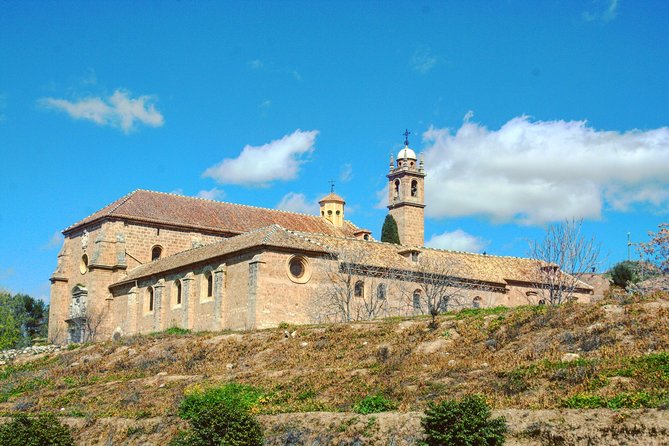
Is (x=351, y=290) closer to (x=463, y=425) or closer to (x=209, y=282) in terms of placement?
(x=209, y=282)

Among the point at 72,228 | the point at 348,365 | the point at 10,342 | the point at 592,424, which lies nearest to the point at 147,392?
the point at 348,365

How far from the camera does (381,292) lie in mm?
44875

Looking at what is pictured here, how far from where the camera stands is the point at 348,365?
2369 cm

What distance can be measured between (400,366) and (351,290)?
2057 centimetres

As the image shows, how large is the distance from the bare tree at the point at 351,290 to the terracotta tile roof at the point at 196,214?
12975mm

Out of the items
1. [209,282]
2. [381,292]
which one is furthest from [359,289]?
[209,282]

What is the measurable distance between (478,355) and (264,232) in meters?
21.3

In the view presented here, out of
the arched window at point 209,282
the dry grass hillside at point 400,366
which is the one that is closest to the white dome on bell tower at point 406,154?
the arched window at point 209,282

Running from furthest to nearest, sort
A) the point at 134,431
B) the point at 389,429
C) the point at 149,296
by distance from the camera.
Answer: the point at 149,296
the point at 134,431
the point at 389,429

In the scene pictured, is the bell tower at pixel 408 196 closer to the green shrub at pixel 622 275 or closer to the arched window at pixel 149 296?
the green shrub at pixel 622 275

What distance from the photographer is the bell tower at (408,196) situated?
212 ft

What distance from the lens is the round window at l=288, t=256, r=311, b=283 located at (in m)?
40.9

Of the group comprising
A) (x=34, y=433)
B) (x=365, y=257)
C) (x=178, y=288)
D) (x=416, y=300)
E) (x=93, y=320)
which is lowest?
(x=34, y=433)

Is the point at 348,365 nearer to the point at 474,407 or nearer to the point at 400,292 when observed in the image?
the point at 474,407
